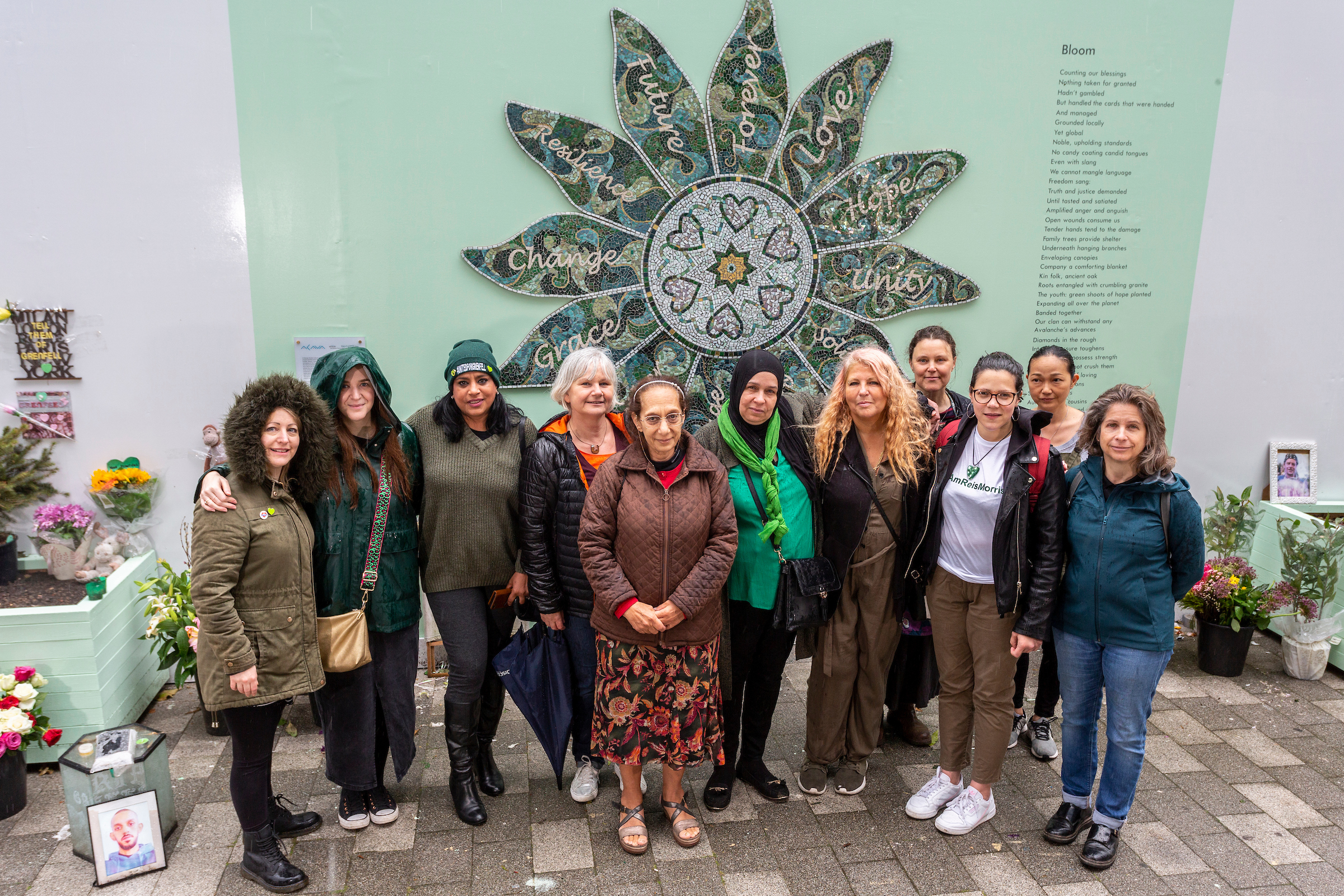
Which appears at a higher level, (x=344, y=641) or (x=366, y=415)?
(x=366, y=415)

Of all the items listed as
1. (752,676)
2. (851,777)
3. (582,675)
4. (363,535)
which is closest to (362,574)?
(363,535)

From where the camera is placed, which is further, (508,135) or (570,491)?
(508,135)

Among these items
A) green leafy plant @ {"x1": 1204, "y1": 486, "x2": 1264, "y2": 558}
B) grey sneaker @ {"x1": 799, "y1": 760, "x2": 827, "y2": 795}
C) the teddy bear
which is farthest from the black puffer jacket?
green leafy plant @ {"x1": 1204, "y1": 486, "x2": 1264, "y2": 558}

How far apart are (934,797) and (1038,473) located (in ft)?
4.33

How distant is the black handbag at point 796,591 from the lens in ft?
9.16

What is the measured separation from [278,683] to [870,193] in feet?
11.6

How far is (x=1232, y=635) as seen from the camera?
4.19m

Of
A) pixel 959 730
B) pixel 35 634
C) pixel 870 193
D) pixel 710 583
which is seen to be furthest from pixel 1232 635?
pixel 35 634

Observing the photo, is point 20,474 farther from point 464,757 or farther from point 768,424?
point 768,424

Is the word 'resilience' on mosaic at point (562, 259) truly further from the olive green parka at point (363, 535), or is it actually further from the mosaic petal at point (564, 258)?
the olive green parka at point (363, 535)

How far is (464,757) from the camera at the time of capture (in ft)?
9.77

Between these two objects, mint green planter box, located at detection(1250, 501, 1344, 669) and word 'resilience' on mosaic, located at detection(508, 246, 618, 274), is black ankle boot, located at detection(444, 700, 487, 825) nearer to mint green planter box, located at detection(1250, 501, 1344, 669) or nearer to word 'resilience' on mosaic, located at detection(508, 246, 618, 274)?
word 'resilience' on mosaic, located at detection(508, 246, 618, 274)

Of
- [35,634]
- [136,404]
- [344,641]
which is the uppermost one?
[136,404]

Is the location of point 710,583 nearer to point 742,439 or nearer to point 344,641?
point 742,439
